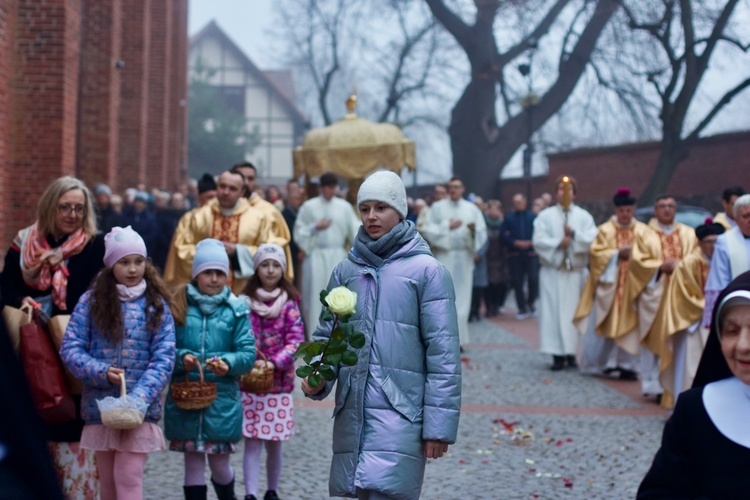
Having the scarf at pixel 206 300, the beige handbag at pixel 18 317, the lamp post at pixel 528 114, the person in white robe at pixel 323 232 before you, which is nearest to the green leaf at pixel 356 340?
the scarf at pixel 206 300

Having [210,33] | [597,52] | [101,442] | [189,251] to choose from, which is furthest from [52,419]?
[210,33]

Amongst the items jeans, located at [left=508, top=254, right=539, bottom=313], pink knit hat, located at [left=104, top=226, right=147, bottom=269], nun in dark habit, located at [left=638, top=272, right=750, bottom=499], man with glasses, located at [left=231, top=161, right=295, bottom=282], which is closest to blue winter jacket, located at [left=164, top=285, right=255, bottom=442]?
pink knit hat, located at [left=104, top=226, right=147, bottom=269]

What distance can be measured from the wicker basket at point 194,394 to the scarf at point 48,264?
31.4 inches

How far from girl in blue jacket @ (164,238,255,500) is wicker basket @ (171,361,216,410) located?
0.09 meters

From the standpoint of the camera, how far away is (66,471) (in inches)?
236

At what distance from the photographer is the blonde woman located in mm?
6164

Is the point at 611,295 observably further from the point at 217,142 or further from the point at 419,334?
the point at 217,142

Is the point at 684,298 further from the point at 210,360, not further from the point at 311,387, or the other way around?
the point at 311,387

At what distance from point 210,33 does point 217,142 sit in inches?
532

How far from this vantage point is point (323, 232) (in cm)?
1321

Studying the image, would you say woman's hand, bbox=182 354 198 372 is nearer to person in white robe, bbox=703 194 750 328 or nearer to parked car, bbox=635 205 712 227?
person in white robe, bbox=703 194 750 328

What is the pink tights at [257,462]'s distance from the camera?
6609mm

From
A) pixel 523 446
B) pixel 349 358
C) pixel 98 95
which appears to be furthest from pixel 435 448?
pixel 98 95

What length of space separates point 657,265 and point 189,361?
682cm
